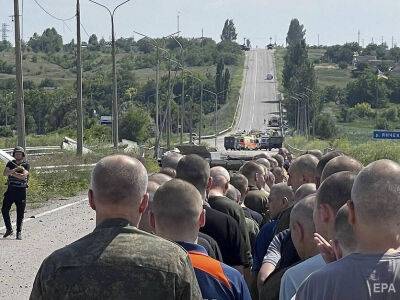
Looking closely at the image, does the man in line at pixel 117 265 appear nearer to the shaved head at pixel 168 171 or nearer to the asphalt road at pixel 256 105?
the shaved head at pixel 168 171

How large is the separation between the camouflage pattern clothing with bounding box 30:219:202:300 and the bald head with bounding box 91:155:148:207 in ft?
0.55

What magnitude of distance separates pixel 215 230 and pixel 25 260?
8093mm

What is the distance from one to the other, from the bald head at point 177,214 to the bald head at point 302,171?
362cm

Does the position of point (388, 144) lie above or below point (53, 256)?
below

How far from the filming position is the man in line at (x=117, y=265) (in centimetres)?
429

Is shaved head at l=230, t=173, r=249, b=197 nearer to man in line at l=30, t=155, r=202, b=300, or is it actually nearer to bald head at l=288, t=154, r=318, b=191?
bald head at l=288, t=154, r=318, b=191

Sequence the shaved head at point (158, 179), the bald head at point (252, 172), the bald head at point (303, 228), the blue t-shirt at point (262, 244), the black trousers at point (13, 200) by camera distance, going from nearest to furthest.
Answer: the bald head at point (303, 228)
the blue t-shirt at point (262, 244)
the shaved head at point (158, 179)
the bald head at point (252, 172)
the black trousers at point (13, 200)

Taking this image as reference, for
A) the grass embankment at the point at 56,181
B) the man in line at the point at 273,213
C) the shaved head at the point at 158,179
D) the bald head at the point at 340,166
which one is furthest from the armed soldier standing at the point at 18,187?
the bald head at the point at 340,166

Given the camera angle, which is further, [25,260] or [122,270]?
[25,260]

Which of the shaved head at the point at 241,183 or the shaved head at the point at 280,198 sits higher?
the shaved head at the point at 280,198

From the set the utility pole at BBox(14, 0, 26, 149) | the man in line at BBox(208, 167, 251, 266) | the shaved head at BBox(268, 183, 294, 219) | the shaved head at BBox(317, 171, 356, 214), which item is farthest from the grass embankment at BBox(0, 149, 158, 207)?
the shaved head at BBox(317, 171, 356, 214)

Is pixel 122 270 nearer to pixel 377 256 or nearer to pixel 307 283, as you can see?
pixel 307 283

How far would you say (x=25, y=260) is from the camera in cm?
1477

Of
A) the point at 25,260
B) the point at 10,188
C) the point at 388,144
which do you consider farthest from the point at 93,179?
the point at 388,144
